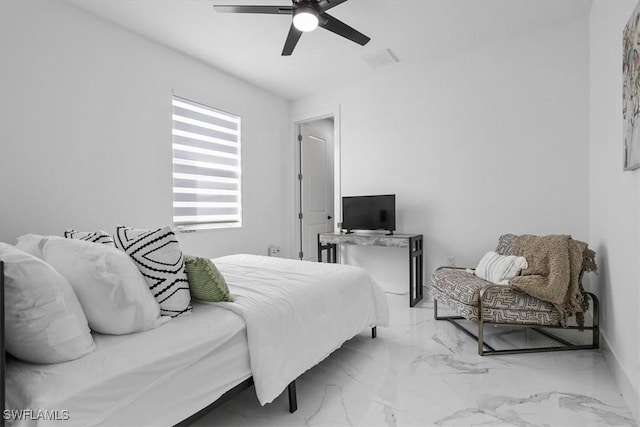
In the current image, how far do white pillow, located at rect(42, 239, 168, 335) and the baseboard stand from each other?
2277 mm

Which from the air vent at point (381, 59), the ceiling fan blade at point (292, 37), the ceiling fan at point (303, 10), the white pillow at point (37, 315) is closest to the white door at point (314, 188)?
the air vent at point (381, 59)

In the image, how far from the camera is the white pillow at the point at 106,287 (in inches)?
47.9

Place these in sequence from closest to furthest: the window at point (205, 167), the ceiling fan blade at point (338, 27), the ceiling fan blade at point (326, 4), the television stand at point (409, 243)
Answer: 1. the ceiling fan blade at point (326, 4)
2. the ceiling fan blade at point (338, 27)
3. the television stand at point (409, 243)
4. the window at point (205, 167)

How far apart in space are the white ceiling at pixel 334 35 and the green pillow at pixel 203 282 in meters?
2.32

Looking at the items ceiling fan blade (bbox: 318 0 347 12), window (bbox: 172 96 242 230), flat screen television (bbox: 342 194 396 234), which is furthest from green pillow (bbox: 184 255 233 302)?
flat screen television (bbox: 342 194 396 234)

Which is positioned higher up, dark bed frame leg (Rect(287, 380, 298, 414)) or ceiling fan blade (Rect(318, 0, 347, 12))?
ceiling fan blade (Rect(318, 0, 347, 12))

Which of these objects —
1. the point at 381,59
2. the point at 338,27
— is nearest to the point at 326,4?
the point at 338,27

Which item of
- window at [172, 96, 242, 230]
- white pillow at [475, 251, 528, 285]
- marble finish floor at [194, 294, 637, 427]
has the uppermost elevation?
window at [172, 96, 242, 230]

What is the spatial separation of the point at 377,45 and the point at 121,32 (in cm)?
250

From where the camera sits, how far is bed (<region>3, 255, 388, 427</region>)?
3.13 feet

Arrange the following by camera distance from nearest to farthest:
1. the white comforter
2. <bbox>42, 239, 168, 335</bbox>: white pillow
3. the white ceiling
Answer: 1. <bbox>42, 239, 168, 335</bbox>: white pillow
2. the white comforter
3. the white ceiling

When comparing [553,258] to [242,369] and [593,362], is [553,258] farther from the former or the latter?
[242,369]

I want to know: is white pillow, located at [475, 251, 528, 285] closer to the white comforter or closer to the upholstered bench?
the upholstered bench

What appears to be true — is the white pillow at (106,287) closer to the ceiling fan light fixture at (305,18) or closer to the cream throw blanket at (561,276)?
the ceiling fan light fixture at (305,18)
